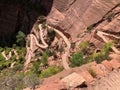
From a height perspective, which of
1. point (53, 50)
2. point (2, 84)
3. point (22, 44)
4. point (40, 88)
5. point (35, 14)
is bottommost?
point (40, 88)

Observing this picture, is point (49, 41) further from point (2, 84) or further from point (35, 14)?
point (2, 84)

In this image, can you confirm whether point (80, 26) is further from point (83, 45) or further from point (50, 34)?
point (83, 45)

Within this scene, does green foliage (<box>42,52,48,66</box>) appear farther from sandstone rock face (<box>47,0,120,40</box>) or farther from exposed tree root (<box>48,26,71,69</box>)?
sandstone rock face (<box>47,0,120,40</box>)

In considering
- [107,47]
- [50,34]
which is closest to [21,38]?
[50,34]

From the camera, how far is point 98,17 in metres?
26.1

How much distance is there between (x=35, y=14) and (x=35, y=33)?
269cm

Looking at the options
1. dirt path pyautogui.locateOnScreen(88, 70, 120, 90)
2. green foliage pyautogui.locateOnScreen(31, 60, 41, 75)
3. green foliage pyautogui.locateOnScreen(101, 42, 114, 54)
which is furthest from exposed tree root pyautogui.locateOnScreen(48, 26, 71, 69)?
dirt path pyautogui.locateOnScreen(88, 70, 120, 90)

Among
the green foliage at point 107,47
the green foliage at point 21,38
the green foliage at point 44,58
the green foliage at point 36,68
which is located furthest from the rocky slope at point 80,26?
the green foliage at point 36,68

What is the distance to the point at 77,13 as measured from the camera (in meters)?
28.3

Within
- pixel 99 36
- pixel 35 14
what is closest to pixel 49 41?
pixel 35 14

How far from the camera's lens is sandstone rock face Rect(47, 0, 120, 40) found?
26000mm

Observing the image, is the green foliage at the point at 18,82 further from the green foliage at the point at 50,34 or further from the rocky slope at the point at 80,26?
the green foliage at the point at 50,34

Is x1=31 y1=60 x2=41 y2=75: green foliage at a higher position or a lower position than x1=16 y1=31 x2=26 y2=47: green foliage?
lower

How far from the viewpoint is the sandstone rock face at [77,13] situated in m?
26.0
